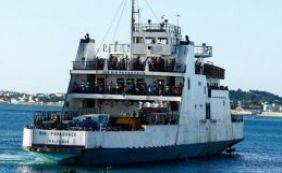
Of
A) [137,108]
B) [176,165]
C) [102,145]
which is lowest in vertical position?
[176,165]

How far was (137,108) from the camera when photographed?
5616 cm

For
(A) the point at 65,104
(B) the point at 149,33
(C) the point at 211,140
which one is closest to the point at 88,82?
(A) the point at 65,104

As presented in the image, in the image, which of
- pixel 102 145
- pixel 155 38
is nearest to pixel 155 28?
pixel 155 38

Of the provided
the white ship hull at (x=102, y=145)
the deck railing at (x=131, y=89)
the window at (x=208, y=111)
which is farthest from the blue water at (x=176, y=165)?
the deck railing at (x=131, y=89)

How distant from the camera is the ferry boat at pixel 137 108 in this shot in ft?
160

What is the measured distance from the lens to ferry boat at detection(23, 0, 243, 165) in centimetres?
4884

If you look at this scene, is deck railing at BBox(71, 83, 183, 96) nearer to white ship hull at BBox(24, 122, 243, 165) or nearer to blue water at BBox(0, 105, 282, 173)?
white ship hull at BBox(24, 122, 243, 165)

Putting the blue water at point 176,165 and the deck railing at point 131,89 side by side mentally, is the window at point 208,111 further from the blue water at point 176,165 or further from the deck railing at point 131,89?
the deck railing at point 131,89

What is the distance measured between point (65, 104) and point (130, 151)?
714 centimetres

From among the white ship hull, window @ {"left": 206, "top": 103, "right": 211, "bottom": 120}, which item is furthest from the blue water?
window @ {"left": 206, "top": 103, "right": 211, "bottom": 120}

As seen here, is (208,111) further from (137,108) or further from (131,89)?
(131,89)

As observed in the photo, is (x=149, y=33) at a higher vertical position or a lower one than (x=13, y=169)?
higher

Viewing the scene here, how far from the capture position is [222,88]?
65.4 metres

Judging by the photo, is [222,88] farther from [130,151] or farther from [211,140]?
[130,151]
